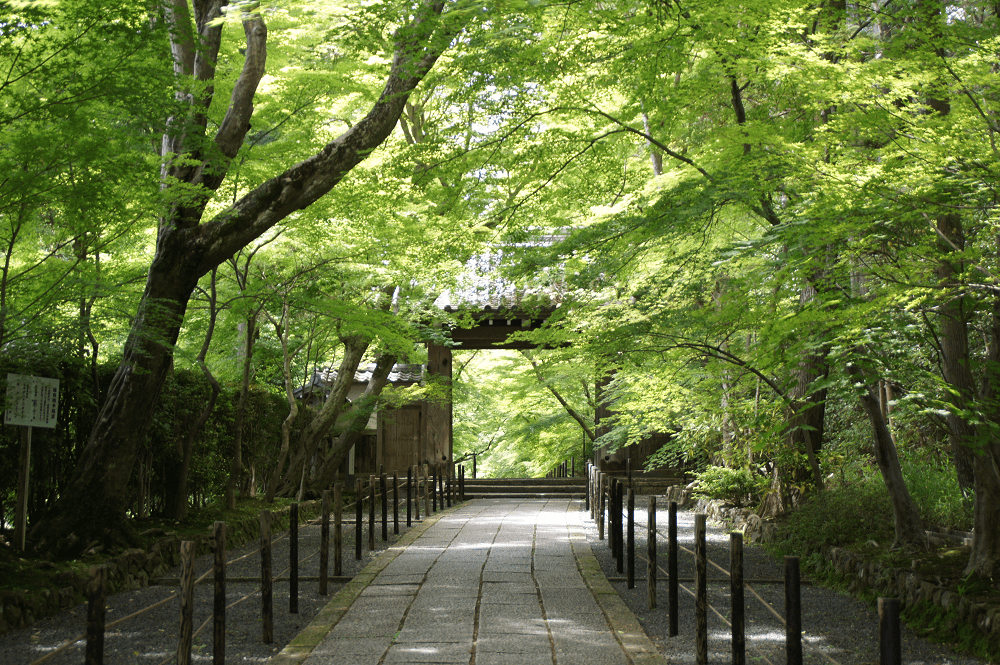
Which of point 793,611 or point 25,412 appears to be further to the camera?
point 25,412

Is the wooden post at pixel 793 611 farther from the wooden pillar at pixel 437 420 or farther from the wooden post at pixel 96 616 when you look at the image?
the wooden pillar at pixel 437 420

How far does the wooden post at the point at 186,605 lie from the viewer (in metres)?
3.76

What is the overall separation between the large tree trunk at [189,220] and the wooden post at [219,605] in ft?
10.2

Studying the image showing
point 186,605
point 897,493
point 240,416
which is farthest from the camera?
point 240,416

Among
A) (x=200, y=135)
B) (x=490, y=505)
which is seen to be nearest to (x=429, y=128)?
(x=200, y=135)

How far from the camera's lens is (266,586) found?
16.4ft

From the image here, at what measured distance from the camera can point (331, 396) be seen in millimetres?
12500

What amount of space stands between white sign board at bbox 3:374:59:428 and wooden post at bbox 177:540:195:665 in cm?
304

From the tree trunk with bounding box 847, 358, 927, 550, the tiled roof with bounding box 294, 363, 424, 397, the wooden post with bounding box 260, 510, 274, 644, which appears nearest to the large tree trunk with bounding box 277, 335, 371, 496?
the tiled roof with bounding box 294, 363, 424, 397

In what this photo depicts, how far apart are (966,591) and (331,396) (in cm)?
949

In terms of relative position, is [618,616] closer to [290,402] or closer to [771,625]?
[771,625]

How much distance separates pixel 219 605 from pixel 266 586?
724 millimetres

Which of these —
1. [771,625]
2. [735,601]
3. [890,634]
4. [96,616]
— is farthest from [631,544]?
[96,616]

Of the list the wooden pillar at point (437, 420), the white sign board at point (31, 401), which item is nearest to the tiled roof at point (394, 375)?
the wooden pillar at point (437, 420)
